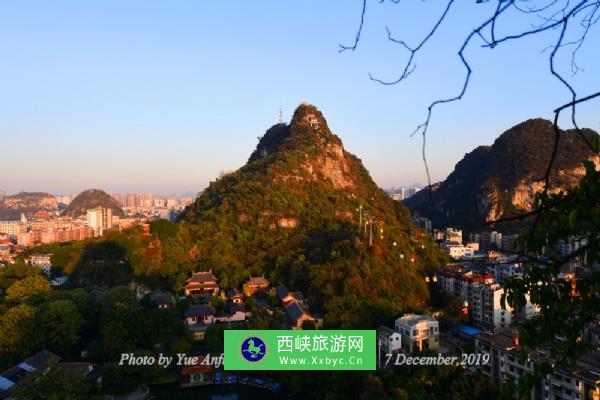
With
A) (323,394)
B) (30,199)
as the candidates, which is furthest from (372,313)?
(30,199)

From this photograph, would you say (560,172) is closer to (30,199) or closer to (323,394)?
(323,394)

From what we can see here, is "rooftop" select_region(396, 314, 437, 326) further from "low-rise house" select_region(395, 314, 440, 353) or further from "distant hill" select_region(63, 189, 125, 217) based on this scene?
"distant hill" select_region(63, 189, 125, 217)

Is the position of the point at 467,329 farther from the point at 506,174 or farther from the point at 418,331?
the point at 506,174

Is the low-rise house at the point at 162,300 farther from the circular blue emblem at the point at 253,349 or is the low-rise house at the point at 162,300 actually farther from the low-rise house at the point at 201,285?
the circular blue emblem at the point at 253,349

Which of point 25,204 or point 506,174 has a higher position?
point 506,174

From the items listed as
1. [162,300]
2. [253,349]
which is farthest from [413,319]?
[162,300]
